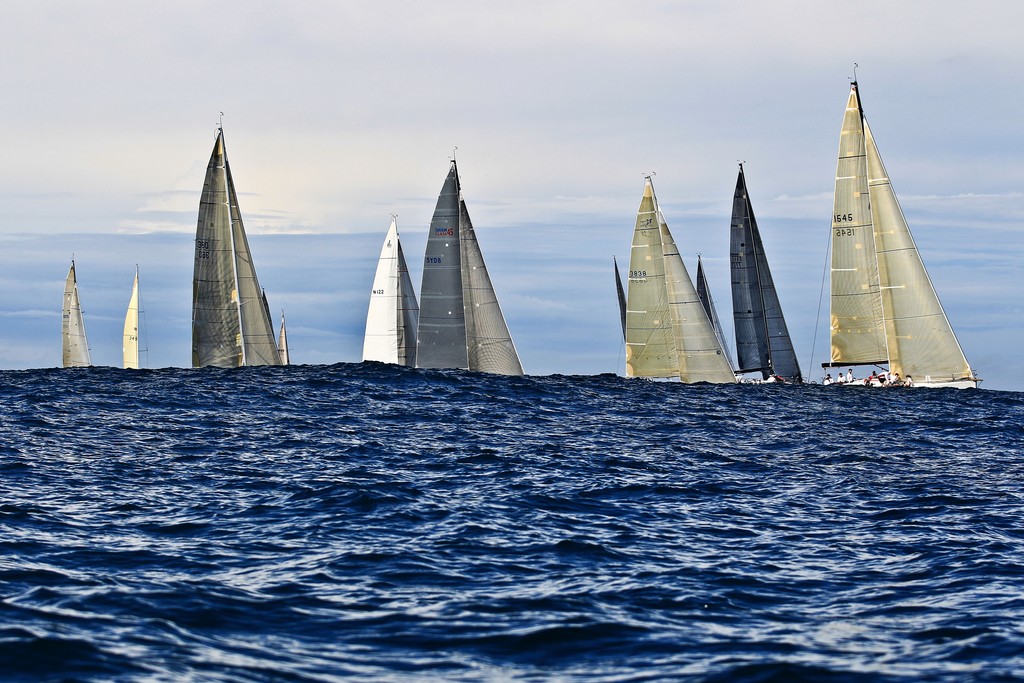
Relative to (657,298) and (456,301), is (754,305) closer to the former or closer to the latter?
(657,298)

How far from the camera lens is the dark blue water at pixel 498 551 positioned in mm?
11305

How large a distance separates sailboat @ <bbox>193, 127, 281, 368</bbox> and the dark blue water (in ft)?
71.5

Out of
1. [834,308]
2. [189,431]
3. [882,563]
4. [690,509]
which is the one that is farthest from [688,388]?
[882,563]

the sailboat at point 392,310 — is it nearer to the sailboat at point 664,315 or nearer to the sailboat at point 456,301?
the sailboat at point 456,301

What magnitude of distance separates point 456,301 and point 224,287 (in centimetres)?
1168

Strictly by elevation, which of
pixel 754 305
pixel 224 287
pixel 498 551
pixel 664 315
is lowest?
pixel 498 551

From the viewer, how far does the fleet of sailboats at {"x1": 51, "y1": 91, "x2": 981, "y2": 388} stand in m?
52.7

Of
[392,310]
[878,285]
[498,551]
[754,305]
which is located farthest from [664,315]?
[498,551]

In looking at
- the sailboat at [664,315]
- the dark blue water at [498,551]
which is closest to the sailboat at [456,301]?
the sailboat at [664,315]

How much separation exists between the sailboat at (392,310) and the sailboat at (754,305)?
19646 mm

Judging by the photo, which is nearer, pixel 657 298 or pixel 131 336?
pixel 657 298

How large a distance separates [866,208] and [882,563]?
4134cm

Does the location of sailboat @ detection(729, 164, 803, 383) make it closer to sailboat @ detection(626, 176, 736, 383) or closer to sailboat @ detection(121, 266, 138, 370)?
sailboat @ detection(626, 176, 736, 383)

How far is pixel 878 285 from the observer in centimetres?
5462
